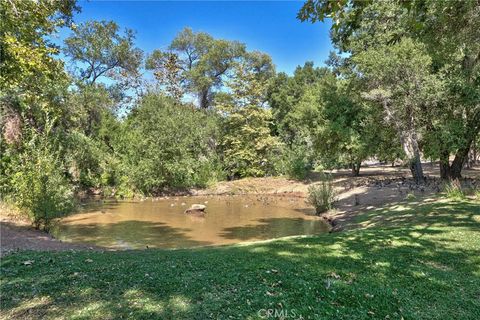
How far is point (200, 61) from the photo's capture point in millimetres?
38625

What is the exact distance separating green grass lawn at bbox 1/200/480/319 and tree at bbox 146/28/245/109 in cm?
3229

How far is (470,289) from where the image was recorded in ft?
12.5

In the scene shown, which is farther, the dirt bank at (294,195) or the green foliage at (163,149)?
the green foliage at (163,149)

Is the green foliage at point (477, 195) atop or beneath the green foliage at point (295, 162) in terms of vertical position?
beneath

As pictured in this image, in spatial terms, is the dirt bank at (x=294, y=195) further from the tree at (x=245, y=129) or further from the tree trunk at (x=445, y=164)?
the tree at (x=245, y=129)

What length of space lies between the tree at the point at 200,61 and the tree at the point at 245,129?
9.53 m

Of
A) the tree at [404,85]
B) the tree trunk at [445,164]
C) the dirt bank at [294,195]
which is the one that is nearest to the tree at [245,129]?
the dirt bank at [294,195]

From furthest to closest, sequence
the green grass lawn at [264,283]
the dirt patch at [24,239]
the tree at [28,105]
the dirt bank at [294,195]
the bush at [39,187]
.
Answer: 1. the bush at [39,187]
2. the dirt bank at [294,195]
3. the dirt patch at [24,239]
4. the tree at [28,105]
5. the green grass lawn at [264,283]

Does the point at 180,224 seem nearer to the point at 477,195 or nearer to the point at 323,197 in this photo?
the point at 323,197

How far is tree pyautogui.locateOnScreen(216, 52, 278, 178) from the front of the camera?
89.9 ft

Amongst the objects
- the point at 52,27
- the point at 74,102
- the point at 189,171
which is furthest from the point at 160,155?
the point at 52,27

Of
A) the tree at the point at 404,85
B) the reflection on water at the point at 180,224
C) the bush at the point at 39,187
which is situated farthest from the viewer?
the tree at the point at 404,85

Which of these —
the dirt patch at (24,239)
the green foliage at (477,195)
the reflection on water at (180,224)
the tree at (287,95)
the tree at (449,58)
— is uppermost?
the tree at (287,95)

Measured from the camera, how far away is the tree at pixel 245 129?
2739 centimetres
